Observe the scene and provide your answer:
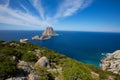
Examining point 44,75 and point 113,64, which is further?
point 113,64

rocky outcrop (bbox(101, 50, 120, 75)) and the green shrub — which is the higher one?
the green shrub

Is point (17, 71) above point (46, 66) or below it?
above

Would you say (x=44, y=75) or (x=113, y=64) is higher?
(x=44, y=75)

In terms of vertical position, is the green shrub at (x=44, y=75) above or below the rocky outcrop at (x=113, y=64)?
above

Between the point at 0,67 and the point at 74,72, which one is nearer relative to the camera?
the point at 0,67

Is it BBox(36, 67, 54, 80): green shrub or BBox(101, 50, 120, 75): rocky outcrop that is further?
BBox(101, 50, 120, 75): rocky outcrop

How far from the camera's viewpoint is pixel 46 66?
2264cm

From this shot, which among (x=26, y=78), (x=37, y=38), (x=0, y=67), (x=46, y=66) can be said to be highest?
(x=0, y=67)

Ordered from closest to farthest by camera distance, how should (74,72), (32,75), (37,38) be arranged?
(32,75)
(74,72)
(37,38)

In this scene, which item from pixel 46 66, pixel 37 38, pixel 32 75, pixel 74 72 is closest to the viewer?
pixel 32 75

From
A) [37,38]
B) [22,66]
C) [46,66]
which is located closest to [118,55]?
[46,66]

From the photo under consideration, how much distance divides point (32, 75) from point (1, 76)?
328cm

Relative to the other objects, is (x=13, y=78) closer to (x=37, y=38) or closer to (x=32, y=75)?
(x=32, y=75)

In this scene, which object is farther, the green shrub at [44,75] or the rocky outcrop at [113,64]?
the rocky outcrop at [113,64]
